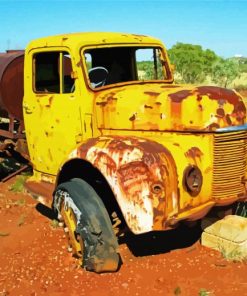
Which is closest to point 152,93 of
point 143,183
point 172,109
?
point 172,109

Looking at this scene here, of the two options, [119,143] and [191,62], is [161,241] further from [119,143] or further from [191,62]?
[191,62]

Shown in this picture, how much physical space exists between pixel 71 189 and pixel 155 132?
0.90m

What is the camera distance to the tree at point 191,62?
36.7 metres

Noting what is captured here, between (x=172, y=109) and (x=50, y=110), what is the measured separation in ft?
5.05

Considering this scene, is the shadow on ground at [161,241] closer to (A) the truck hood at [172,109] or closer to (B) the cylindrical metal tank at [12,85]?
(A) the truck hood at [172,109]

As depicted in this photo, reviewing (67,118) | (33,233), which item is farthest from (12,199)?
(67,118)

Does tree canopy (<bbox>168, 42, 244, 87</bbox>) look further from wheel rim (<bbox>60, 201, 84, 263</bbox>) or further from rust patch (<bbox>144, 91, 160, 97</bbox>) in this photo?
wheel rim (<bbox>60, 201, 84, 263</bbox>)

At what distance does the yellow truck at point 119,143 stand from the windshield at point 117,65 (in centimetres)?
1

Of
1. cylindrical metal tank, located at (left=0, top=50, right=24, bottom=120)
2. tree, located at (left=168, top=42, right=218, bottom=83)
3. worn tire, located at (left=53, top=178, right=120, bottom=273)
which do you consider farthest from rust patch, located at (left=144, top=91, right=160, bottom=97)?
tree, located at (left=168, top=42, right=218, bottom=83)

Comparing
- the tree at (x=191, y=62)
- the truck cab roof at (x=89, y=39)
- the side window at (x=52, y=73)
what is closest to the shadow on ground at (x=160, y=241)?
the side window at (x=52, y=73)

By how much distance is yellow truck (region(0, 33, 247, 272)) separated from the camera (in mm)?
3688

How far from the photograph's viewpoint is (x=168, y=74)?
5.48m

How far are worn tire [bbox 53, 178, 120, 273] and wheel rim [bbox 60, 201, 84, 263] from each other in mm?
58

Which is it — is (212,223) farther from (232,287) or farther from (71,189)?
(71,189)
